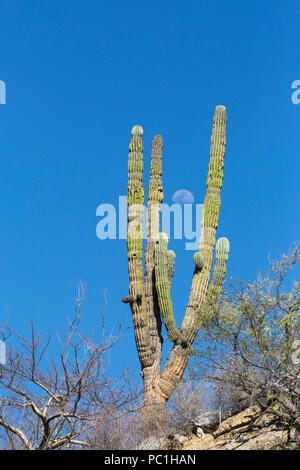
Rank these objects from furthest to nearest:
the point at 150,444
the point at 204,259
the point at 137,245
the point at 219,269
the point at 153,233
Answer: the point at 153,233 → the point at 137,245 → the point at 204,259 → the point at 219,269 → the point at 150,444

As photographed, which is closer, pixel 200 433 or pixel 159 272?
pixel 200 433

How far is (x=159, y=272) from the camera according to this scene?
1533 centimetres

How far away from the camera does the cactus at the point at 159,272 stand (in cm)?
1509

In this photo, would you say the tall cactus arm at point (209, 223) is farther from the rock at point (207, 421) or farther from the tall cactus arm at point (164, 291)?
the rock at point (207, 421)

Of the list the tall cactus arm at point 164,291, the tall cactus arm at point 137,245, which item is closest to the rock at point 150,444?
the tall cactus arm at point 137,245

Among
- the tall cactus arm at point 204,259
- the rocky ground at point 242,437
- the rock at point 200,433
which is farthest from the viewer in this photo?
the tall cactus arm at point 204,259

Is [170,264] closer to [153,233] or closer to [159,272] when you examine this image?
[159,272]

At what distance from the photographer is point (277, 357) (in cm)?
1167

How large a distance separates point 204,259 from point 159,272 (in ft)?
4.07

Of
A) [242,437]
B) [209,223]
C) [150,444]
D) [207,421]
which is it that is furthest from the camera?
[209,223]

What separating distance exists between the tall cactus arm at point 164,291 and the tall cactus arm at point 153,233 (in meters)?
0.44

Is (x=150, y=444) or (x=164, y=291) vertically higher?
(x=164, y=291)

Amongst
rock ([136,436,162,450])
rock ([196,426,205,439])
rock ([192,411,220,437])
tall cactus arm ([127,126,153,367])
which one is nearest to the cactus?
tall cactus arm ([127,126,153,367])

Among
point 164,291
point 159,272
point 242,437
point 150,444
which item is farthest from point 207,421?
point 159,272
